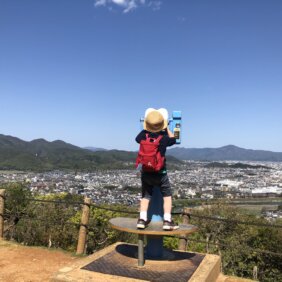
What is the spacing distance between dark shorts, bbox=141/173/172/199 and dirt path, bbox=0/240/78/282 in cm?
223

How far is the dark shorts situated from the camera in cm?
459

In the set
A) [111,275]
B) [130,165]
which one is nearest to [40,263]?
[111,275]

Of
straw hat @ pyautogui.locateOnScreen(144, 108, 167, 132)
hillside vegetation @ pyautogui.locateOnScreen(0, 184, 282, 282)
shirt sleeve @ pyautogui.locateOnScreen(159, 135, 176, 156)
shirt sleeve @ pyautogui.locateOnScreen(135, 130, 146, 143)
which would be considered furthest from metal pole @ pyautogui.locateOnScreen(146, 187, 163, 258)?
hillside vegetation @ pyautogui.locateOnScreen(0, 184, 282, 282)

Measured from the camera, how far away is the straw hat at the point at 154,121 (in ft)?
15.0

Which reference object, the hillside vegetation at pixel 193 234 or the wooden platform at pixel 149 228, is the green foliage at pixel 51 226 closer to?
the hillside vegetation at pixel 193 234

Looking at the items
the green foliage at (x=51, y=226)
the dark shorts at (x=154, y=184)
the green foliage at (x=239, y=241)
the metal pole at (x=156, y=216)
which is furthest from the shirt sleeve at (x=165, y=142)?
the green foliage at (x=239, y=241)

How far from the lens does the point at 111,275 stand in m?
4.26

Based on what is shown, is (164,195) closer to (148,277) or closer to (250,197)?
(148,277)

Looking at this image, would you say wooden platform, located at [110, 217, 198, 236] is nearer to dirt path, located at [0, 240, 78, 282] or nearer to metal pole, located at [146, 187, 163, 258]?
metal pole, located at [146, 187, 163, 258]

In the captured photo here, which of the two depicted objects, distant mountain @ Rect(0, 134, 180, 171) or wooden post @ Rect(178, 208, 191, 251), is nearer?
wooden post @ Rect(178, 208, 191, 251)

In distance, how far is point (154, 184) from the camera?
181 inches

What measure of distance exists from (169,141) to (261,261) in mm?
13936

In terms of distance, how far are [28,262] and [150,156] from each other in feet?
11.1

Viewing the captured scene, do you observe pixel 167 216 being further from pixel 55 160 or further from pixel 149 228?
pixel 55 160
